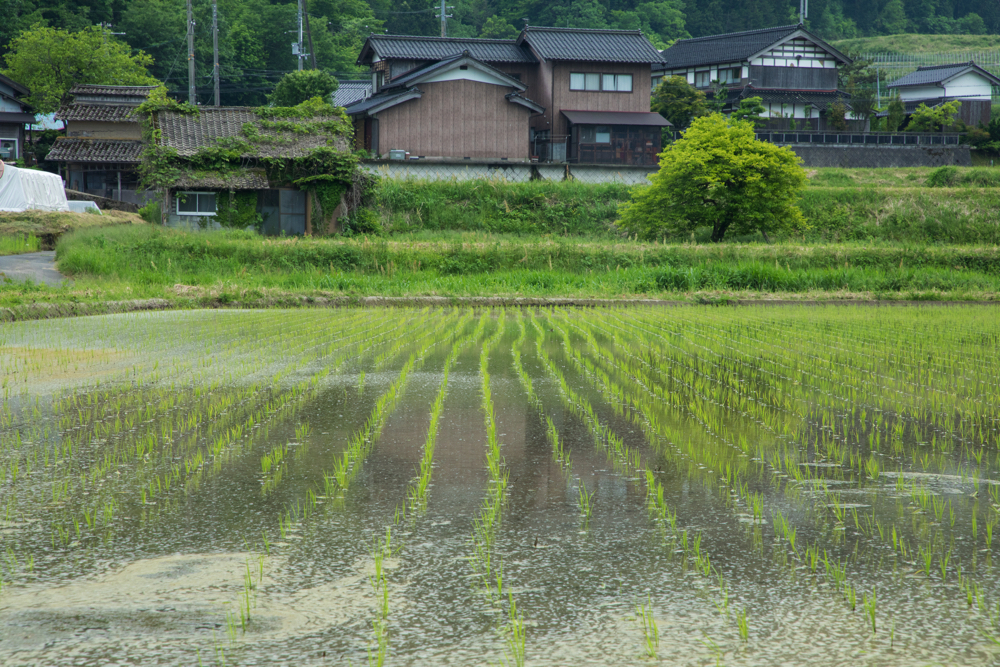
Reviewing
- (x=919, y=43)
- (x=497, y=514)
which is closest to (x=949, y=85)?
(x=919, y=43)

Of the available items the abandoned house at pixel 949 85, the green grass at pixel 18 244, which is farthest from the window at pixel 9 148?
the abandoned house at pixel 949 85

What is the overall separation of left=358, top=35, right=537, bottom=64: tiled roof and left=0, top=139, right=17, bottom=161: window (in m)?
15.8

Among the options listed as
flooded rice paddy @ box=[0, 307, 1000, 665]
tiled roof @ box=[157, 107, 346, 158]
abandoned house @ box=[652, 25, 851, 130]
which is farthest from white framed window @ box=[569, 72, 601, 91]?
flooded rice paddy @ box=[0, 307, 1000, 665]

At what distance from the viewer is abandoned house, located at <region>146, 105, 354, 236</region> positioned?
2373 cm

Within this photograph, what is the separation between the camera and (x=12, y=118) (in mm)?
36188

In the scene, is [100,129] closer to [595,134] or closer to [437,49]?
[437,49]

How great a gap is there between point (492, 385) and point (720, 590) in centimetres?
465

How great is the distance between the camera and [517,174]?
32.5m

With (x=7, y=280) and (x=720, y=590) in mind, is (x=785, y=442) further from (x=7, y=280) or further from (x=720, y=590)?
(x=7, y=280)

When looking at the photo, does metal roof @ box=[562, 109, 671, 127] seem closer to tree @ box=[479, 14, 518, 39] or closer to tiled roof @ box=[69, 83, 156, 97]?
tiled roof @ box=[69, 83, 156, 97]

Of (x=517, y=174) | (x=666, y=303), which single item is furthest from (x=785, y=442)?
(x=517, y=174)

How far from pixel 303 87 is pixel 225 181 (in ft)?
44.2

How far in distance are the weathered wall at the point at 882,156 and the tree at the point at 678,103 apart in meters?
4.61

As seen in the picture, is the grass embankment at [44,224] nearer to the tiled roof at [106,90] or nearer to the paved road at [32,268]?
the paved road at [32,268]
